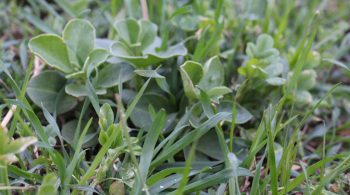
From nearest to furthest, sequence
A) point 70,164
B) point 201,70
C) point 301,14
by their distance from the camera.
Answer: point 70,164 → point 201,70 → point 301,14

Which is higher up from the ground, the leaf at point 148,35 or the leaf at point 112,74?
the leaf at point 148,35

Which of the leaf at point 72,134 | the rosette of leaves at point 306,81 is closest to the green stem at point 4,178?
the leaf at point 72,134

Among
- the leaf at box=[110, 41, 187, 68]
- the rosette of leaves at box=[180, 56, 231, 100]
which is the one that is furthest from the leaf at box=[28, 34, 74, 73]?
the rosette of leaves at box=[180, 56, 231, 100]

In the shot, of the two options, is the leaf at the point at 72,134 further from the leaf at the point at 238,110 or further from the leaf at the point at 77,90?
the leaf at the point at 238,110

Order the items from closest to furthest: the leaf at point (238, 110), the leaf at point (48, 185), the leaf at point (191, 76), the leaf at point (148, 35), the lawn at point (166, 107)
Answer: the leaf at point (48, 185) < the lawn at point (166, 107) < the leaf at point (191, 76) < the leaf at point (238, 110) < the leaf at point (148, 35)

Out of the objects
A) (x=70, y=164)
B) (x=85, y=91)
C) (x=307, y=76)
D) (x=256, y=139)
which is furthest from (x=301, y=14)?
(x=70, y=164)

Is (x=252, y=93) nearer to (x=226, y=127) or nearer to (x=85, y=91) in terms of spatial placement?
(x=226, y=127)

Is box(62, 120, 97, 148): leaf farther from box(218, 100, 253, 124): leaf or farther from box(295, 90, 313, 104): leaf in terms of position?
box(295, 90, 313, 104): leaf

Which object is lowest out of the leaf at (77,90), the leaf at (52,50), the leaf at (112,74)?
the leaf at (77,90)
